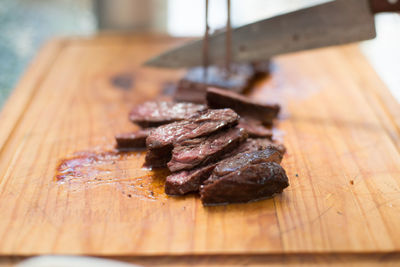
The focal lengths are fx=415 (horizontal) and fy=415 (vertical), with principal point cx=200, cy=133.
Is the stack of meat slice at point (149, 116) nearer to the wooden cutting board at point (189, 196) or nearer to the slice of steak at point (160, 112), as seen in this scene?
the slice of steak at point (160, 112)

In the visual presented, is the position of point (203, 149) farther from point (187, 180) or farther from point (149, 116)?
point (149, 116)

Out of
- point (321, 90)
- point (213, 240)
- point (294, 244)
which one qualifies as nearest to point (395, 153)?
point (321, 90)

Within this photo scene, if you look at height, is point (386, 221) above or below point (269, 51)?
below

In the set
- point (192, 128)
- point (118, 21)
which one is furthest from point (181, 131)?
point (118, 21)

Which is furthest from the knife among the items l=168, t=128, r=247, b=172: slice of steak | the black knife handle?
l=168, t=128, r=247, b=172: slice of steak

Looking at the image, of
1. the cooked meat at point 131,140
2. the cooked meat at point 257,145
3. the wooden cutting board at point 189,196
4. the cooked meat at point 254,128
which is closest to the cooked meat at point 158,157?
the wooden cutting board at point 189,196

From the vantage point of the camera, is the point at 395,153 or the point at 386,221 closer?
the point at 386,221

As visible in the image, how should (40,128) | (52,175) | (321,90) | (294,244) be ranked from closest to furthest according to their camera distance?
(294,244) < (52,175) < (40,128) < (321,90)

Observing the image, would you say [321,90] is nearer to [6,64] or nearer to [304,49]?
[304,49]
